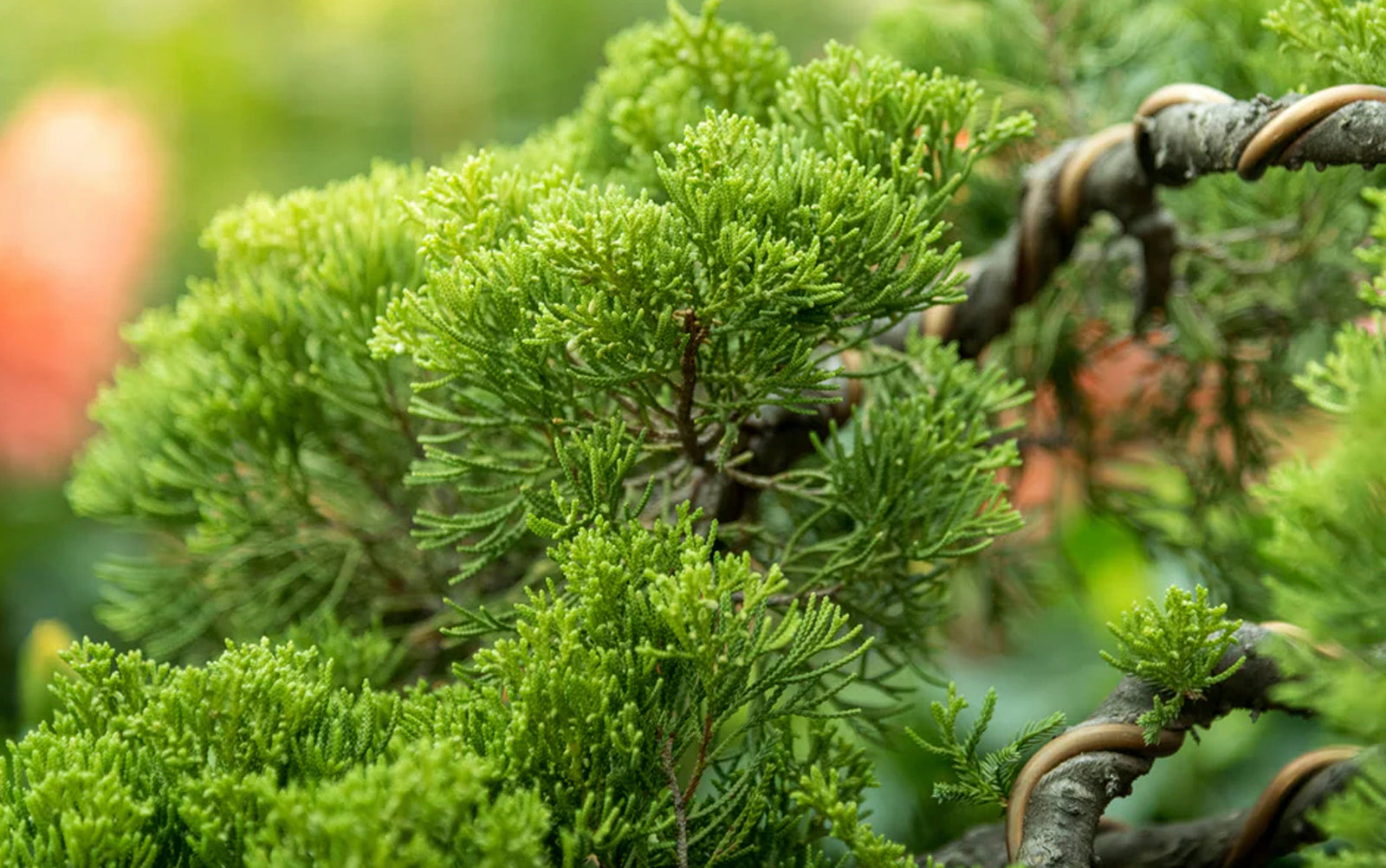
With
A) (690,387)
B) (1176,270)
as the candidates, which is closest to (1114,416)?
(1176,270)

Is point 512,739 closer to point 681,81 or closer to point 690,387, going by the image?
point 690,387

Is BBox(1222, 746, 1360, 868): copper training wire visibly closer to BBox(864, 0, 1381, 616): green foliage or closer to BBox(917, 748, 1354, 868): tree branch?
BBox(917, 748, 1354, 868): tree branch

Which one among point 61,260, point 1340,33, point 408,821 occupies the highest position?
point 61,260

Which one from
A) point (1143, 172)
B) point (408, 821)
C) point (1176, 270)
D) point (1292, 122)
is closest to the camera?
point (408, 821)

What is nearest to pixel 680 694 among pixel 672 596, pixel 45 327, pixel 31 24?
pixel 672 596

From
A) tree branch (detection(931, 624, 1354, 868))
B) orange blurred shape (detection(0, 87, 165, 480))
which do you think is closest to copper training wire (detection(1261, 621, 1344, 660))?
tree branch (detection(931, 624, 1354, 868))

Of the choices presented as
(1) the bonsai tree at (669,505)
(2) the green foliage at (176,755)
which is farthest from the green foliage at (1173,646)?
(2) the green foliage at (176,755)

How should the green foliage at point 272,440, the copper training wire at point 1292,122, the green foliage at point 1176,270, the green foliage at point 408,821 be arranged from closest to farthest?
the green foliage at point 408,821
the copper training wire at point 1292,122
the green foliage at point 272,440
the green foliage at point 1176,270

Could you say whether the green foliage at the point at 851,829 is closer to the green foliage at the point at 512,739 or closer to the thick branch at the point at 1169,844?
the green foliage at the point at 512,739
